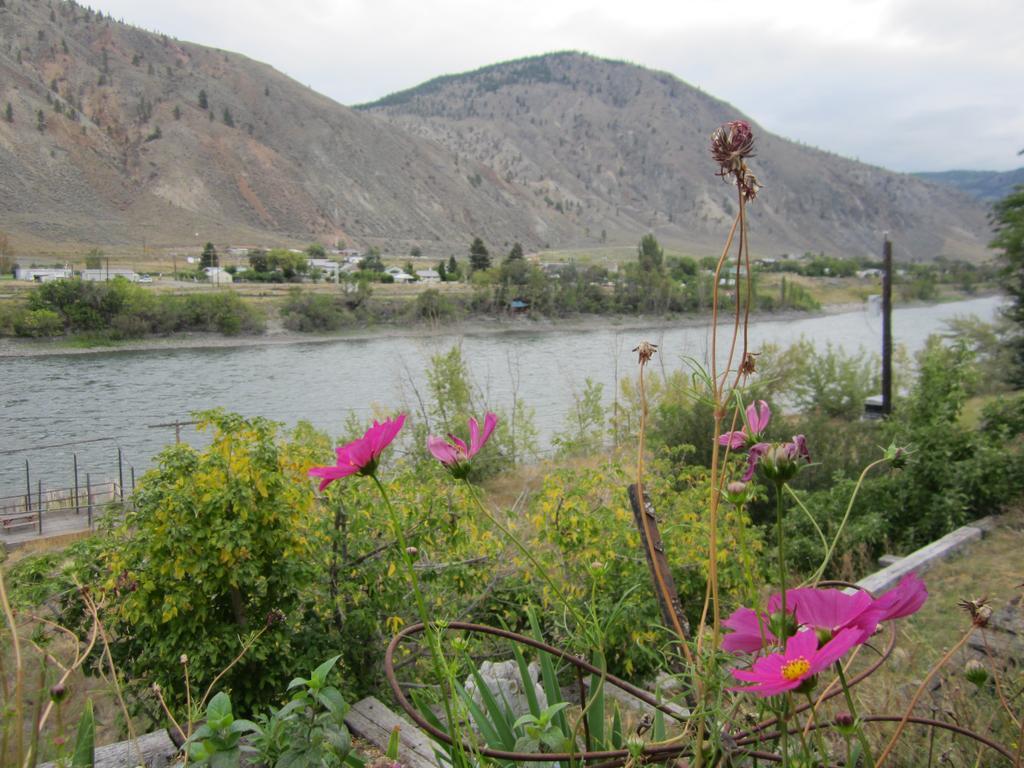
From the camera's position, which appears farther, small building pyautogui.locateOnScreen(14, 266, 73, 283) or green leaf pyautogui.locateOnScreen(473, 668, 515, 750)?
small building pyautogui.locateOnScreen(14, 266, 73, 283)

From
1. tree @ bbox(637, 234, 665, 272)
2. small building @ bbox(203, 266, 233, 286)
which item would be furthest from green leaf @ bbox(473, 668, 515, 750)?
tree @ bbox(637, 234, 665, 272)

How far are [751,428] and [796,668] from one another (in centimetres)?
22

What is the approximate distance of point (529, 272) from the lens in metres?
36.9

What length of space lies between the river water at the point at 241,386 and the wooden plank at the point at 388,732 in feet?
30.9

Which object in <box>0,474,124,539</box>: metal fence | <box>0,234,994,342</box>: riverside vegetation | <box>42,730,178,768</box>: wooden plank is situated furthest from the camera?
<box>0,234,994,342</box>: riverside vegetation

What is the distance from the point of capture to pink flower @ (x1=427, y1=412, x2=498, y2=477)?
0.59 meters

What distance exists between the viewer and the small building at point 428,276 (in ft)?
138

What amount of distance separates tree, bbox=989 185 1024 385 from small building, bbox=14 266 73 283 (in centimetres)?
2342

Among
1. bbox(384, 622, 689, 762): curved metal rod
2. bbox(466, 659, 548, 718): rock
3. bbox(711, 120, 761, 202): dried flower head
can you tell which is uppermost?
bbox(711, 120, 761, 202): dried flower head

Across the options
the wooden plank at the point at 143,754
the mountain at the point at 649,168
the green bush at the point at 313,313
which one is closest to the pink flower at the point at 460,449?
the wooden plank at the point at 143,754

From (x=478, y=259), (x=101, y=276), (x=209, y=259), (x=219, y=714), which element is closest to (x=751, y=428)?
(x=219, y=714)

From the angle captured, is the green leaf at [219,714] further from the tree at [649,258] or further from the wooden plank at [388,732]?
the tree at [649,258]

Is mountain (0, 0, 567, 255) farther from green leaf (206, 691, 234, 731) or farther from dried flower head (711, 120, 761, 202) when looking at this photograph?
dried flower head (711, 120, 761, 202)

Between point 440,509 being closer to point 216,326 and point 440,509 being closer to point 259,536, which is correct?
point 259,536
